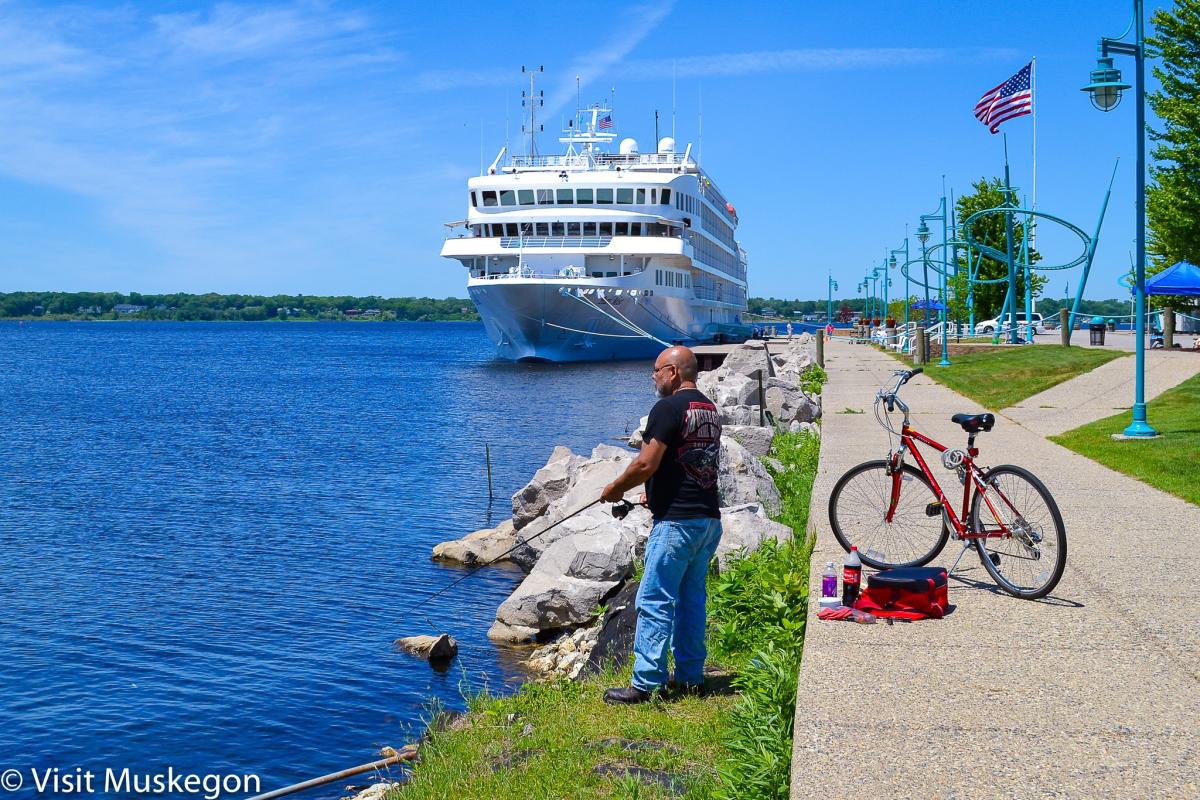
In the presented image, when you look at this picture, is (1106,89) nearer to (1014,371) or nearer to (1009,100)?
(1014,371)

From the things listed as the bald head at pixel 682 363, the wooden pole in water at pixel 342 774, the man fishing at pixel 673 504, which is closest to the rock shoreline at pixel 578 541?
the wooden pole in water at pixel 342 774

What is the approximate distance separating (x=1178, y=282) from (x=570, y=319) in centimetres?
3124

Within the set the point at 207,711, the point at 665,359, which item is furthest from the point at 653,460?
the point at 207,711

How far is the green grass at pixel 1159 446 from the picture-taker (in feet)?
38.6

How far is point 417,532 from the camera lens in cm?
1727

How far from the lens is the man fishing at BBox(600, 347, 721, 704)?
614cm

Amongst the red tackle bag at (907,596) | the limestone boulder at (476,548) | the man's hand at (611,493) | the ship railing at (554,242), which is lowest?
the limestone boulder at (476,548)

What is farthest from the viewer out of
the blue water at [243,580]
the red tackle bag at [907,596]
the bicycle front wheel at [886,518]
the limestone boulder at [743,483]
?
the limestone boulder at [743,483]

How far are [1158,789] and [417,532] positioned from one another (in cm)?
1373

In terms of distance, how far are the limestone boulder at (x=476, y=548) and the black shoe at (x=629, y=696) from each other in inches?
324

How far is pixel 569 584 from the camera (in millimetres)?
11359

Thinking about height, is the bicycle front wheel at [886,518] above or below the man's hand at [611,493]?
below

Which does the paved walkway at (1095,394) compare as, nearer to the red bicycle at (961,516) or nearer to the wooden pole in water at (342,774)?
the red bicycle at (961,516)

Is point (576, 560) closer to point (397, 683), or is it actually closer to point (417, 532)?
point (397, 683)
